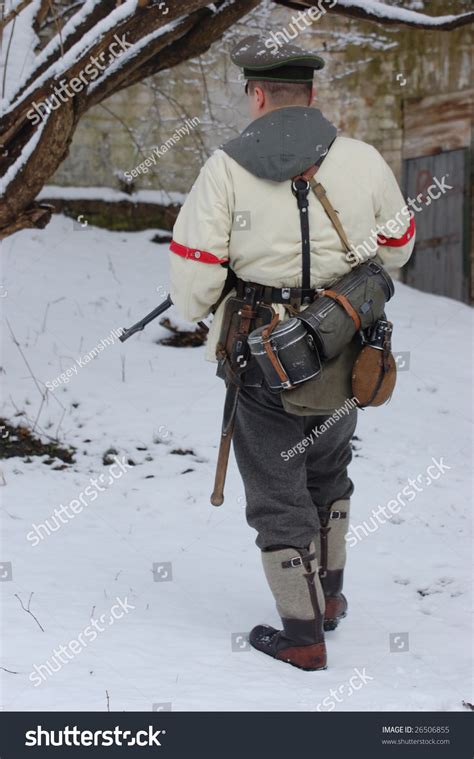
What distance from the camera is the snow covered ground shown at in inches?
143

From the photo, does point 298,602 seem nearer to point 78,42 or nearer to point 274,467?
point 274,467

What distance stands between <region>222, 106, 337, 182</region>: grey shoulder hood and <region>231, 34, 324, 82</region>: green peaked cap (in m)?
0.12

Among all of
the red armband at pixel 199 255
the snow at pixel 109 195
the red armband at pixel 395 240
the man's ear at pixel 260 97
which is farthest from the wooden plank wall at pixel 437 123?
the red armband at pixel 199 255

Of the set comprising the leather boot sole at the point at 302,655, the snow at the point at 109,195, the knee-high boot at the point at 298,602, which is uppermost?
the knee-high boot at the point at 298,602

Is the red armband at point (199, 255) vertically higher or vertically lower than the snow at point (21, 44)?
lower

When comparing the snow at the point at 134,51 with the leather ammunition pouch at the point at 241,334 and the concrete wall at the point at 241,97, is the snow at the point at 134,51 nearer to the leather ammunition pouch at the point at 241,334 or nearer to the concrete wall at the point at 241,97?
the leather ammunition pouch at the point at 241,334

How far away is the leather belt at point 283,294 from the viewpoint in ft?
11.8

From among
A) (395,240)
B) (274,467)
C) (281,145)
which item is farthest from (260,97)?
(274,467)

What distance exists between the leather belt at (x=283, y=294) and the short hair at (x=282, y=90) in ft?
2.09

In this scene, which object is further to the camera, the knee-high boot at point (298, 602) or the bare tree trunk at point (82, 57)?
the bare tree trunk at point (82, 57)

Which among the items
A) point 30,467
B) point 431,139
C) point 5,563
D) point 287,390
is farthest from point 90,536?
point 431,139

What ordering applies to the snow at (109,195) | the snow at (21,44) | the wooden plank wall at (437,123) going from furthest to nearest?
the wooden plank wall at (437,123)
the snow at (109,195)
the snow at (21,44)

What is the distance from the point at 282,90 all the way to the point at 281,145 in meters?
0.22

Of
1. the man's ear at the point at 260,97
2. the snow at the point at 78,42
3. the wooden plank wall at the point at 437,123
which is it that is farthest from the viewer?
the wooden plank wall at the point at 437,123
